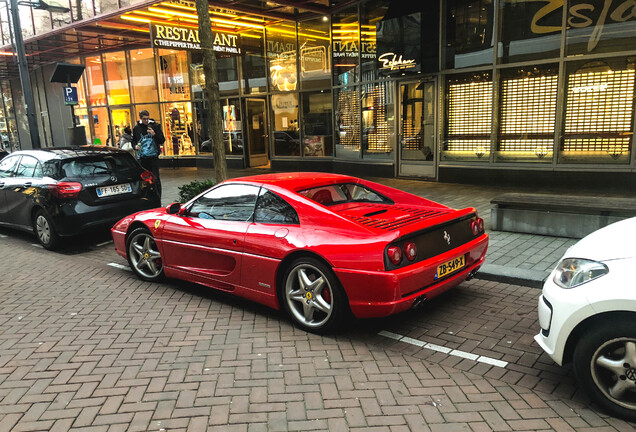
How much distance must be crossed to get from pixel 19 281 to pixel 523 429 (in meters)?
6.07

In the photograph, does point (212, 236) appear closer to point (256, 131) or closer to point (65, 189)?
point (65, 189)

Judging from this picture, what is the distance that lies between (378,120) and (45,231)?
9.04 metres

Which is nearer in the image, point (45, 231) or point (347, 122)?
point (45, 231)

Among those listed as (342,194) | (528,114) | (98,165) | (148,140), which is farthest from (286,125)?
(342,194)

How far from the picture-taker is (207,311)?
4785mm

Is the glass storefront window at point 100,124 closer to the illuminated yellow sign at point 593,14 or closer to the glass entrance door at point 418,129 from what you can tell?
the glass entrance door at point 418,129

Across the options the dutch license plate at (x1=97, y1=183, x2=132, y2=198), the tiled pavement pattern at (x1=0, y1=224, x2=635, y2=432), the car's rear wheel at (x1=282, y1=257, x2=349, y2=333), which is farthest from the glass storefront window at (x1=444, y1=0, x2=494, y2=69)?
the car's rear wheel at (x1=282, y1=257, x2=349, y2=333)

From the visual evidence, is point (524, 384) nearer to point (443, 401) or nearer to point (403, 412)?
point (443, 401)

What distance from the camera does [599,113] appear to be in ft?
33.1

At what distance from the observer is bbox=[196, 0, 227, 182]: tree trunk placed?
7566mm

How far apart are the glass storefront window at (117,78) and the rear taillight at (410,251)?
69.9ft

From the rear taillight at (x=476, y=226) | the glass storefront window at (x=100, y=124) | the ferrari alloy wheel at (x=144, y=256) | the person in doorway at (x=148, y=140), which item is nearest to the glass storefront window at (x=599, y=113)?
the rear taillight at (x=476, y=226)

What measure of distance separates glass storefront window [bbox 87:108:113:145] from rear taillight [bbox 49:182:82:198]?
1691 centimetres

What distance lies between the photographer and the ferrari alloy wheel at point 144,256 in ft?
18.6
